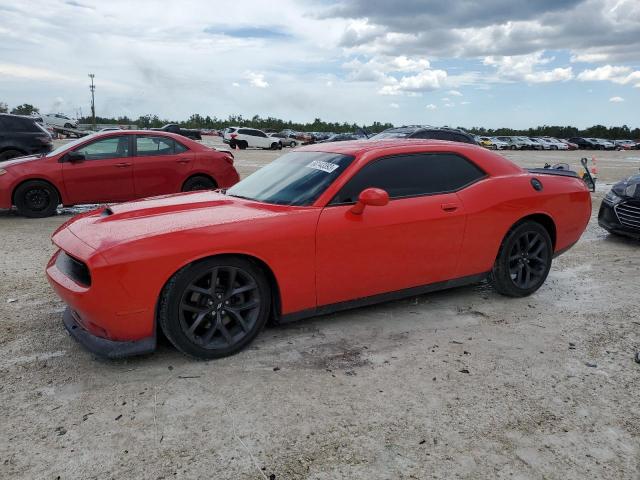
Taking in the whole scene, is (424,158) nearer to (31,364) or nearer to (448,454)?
(448,454)

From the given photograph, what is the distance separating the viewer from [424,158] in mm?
4270

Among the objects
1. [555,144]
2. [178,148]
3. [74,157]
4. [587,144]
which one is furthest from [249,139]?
[587,144]

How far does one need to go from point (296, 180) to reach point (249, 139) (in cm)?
3343

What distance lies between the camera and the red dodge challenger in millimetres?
3146

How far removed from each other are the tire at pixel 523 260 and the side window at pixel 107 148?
6.29 m

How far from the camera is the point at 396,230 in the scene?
12.7 ft

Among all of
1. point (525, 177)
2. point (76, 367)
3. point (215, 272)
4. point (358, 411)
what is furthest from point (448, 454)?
point (525, 177)

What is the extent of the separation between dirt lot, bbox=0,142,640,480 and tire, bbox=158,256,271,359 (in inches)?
5.9

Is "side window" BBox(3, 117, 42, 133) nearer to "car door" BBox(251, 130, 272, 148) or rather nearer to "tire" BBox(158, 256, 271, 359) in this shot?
"tire" BBox(158, 256, 271, 359)

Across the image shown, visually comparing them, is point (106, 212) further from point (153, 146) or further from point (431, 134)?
point (431, 134)

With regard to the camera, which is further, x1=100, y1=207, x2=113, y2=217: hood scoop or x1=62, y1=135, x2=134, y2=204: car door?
x1=62, y1=135, x2=134, y2=204: car door

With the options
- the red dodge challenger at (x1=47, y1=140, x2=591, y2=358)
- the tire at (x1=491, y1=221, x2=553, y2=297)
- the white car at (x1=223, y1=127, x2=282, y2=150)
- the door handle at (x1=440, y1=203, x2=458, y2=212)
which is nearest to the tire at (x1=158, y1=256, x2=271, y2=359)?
the red dodge challenger at (x1=47, y1=140, x2=591, y2=358)

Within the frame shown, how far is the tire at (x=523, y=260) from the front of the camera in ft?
15.0

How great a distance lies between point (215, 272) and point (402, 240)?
4.77 feet
